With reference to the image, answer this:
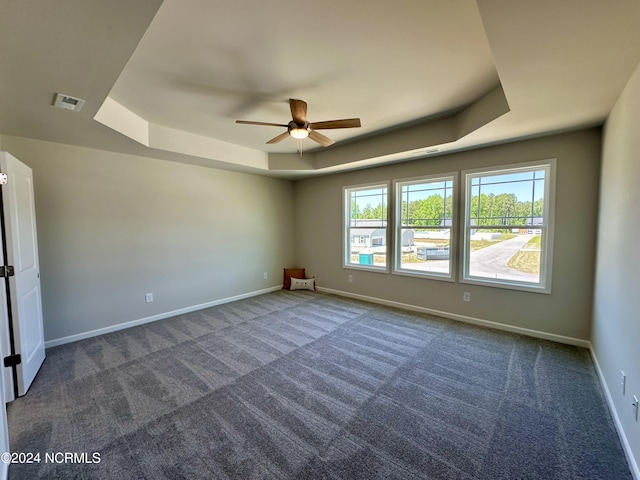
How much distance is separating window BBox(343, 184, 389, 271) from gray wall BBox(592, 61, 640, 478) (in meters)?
2.72

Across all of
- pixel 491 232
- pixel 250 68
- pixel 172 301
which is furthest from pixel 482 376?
pixel 172 301

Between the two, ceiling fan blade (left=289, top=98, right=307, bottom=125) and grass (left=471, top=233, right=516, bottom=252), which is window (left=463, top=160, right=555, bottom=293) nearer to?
grass (left=471, top=233, right=516, bottom=252)

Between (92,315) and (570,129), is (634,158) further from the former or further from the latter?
(92,315)

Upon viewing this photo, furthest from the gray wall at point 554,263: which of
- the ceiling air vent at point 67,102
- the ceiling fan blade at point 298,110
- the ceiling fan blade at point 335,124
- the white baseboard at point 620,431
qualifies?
the ceiling air vent at point 67,102

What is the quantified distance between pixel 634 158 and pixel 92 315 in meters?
5.62

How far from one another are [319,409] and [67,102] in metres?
3.22

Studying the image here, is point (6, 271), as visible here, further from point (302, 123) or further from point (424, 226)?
point (424, 226)

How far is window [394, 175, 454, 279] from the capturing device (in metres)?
4.07

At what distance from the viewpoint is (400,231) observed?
15.2ft

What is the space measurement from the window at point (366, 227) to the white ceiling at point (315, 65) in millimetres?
1581

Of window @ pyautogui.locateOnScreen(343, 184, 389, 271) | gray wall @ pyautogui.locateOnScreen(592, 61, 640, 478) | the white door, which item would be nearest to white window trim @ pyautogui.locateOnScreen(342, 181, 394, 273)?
window @ pyautogui.locateOnScreen(343, 184, 389, 271)

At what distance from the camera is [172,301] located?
13.8 ft

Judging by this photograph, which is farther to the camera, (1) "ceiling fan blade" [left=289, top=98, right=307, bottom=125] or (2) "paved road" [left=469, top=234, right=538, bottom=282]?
(2) "paved road" [left=469, top=234, right=538, bottom=282]

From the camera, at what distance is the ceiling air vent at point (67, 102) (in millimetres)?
2072
